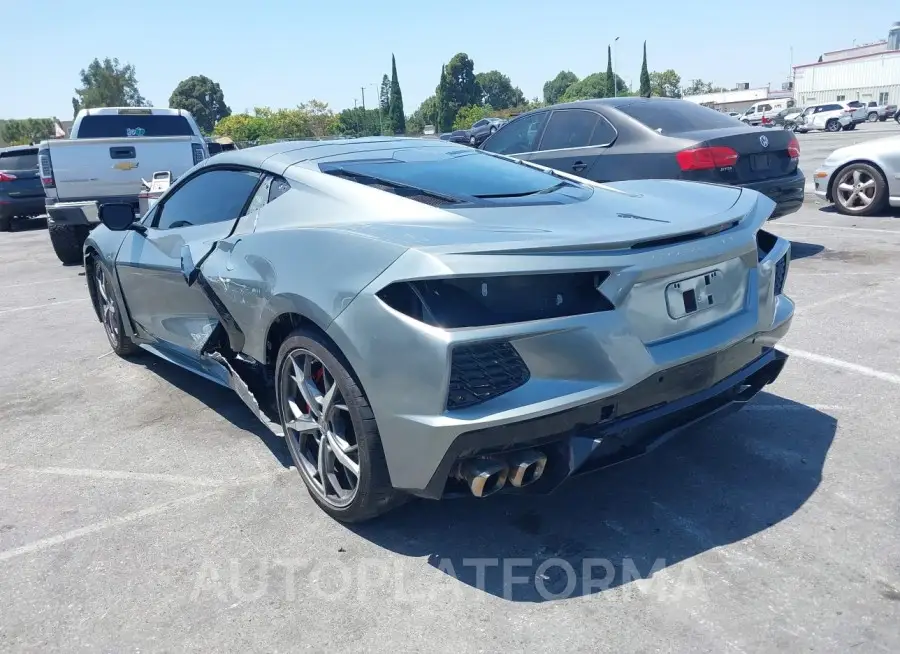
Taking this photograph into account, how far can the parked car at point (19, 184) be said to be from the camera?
1462cm

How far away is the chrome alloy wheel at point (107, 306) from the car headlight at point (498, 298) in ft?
11.0

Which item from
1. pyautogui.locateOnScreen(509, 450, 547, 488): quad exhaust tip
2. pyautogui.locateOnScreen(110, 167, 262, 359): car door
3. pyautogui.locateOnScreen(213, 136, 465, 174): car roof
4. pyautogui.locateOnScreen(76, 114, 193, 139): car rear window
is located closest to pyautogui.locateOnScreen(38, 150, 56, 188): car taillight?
pyautogui.locateOnScreen(76, 114, 193, 139): car rear window

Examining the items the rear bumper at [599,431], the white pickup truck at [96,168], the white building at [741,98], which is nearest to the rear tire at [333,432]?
the rear bumper at [599,431]

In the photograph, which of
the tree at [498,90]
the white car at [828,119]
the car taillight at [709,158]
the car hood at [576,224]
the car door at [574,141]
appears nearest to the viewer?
the car hood at [576,224]

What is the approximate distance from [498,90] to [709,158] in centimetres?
12950

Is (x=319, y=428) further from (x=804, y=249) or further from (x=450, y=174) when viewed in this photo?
(x=804, y=249)

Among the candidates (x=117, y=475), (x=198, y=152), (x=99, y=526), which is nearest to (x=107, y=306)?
(x=117, y=475)

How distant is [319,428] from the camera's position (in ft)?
9.81

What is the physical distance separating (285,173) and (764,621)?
8.22 feet

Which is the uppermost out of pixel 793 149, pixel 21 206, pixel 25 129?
pixel 25 129

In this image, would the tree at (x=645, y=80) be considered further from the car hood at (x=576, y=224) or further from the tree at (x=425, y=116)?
the car hood at (x=576, y=224)

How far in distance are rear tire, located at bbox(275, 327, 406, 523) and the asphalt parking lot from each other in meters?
0.14

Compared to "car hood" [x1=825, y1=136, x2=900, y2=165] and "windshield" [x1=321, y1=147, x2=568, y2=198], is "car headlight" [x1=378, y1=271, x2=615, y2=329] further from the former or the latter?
"car hood" [x1=825, y1=136, x2=900, y2=165]

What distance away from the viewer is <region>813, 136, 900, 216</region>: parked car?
8.75 m
